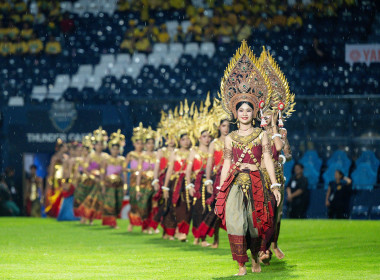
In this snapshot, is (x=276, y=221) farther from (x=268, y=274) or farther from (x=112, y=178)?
(x=112, y=178)

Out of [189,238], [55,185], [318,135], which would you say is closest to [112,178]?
[189,238]

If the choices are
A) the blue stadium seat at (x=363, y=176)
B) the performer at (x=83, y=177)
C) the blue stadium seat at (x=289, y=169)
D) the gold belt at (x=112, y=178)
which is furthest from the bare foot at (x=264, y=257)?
the blue stadium seat at (x=289, y=169)

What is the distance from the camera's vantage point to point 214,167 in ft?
40.1

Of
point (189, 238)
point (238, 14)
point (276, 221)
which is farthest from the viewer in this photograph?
point (238, 14)

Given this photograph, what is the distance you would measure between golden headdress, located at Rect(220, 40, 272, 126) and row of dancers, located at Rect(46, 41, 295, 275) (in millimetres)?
11

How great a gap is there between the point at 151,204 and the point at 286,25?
11233 millimetres

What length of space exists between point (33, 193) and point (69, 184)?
3.04 meters

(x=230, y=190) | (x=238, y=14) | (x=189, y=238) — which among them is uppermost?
(x=238, y=14)

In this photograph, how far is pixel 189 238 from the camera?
599 inches

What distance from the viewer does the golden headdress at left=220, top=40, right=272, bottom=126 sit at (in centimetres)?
909

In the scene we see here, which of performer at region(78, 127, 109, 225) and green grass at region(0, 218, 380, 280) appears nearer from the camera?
green grass at region(0, 218, 380, 280)

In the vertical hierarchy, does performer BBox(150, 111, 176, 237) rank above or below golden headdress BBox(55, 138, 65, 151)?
below

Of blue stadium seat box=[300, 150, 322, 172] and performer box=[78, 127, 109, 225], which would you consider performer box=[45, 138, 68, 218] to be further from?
blue stadium seat box=[300, 150, 322, 172]

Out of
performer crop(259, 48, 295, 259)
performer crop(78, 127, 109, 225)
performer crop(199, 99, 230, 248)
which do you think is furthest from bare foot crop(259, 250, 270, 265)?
performer crop(78, 127, 109, 225)
